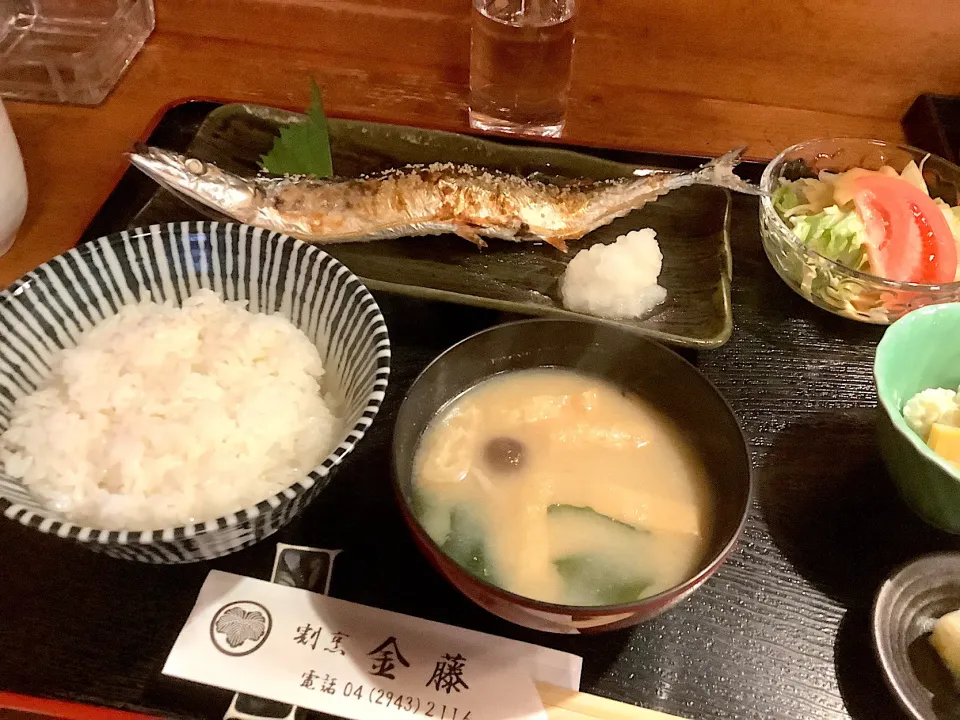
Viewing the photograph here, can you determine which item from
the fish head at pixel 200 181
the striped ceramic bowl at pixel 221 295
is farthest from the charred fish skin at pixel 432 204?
the striped ceramic bowl at pixel 221 295

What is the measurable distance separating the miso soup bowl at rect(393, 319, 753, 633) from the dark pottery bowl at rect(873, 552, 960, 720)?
29cm

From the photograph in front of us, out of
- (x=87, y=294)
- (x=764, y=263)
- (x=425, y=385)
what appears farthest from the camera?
(x=764, y=263)

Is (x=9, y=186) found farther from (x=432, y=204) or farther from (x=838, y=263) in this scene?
(x=838, y=263)

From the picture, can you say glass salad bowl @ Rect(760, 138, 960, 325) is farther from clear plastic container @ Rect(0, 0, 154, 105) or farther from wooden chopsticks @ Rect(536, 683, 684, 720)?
clear plastic container @ Rect(0, 0, 154, 105)

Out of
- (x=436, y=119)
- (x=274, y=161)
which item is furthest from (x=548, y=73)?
(x=274, y=161)

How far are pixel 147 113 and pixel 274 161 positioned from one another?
534 mm

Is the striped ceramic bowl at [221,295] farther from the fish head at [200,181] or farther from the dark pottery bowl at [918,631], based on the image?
the dark pottery bowl at [918,631]

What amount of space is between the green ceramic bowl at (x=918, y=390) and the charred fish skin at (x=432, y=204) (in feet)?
1.83

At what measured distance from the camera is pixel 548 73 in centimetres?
205

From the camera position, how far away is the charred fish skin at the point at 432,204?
1746 millimetres

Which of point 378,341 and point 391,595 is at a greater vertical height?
point 378,341

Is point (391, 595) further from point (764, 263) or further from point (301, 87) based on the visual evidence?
point (301, 87)

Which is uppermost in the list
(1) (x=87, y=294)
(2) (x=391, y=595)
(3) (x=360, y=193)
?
(1) (x=87, y=294)

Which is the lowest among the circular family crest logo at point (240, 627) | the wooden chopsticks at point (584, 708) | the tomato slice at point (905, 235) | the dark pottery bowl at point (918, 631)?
the wooden chopsticks at point (584, 708)
